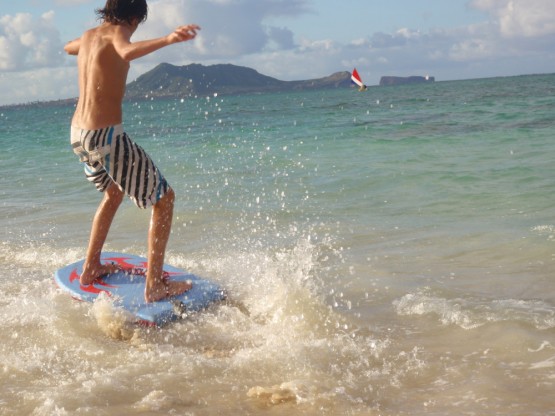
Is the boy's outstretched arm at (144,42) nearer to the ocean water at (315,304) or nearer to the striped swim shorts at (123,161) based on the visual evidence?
the striped swim shorts at (123,161)

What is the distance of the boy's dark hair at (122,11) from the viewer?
4.63 metres

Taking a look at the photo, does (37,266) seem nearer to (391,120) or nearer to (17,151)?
(17,151)

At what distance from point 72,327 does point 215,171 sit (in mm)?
A: 8670

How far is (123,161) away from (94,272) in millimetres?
1131

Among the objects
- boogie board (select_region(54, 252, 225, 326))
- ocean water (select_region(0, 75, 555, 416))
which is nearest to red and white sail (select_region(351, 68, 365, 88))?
ocean water (select_region(0, 75, 555, 416))

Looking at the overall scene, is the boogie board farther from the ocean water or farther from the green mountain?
the green mountain

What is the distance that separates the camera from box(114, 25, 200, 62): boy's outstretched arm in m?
4.07

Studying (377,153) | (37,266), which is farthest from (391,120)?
(37,266)

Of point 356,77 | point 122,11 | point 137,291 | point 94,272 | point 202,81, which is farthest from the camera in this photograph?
point 202,81

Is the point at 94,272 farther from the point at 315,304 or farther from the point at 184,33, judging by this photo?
the point at 184,33

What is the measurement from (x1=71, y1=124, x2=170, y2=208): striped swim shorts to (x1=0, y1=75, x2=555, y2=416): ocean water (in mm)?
819

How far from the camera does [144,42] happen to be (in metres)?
4.25

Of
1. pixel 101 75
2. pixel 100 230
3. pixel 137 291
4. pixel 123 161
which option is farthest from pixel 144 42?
pixel 137 291

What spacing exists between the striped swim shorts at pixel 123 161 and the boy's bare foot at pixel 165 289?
628 millimetres
